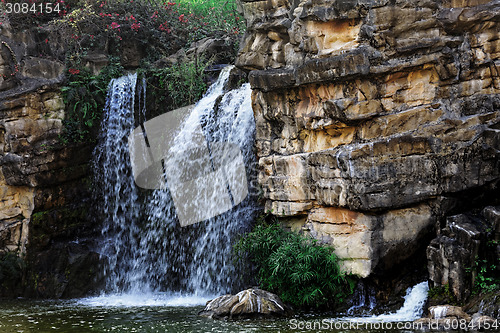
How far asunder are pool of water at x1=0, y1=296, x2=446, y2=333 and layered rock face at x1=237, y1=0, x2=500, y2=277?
5.25 feet

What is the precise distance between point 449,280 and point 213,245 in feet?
15.5

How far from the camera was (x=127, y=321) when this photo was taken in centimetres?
937

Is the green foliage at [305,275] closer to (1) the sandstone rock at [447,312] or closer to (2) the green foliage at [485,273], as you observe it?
(1) the sandstone rock at [447,312]

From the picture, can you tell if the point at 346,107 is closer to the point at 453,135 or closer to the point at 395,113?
the point at 395,113

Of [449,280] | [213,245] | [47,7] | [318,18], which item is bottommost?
[449,280]

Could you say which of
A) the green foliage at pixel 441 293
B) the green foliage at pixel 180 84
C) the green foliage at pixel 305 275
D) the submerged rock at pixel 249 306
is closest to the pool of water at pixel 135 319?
the submerged rock at pixel 249 306

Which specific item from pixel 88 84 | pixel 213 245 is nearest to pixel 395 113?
pixel 213 245

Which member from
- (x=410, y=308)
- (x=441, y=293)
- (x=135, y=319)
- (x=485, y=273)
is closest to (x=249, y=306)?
(x=135, y=319)

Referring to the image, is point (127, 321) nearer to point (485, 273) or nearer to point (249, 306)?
point (249, 306)

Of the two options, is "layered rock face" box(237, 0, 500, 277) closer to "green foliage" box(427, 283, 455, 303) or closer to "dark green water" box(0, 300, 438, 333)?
"green foliage" box(427, 283, 455, 303)

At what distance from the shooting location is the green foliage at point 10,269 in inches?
493

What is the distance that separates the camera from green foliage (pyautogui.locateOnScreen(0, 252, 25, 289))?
1253 centimetres

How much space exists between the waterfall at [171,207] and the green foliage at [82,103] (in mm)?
249

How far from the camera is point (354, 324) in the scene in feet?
28.0
